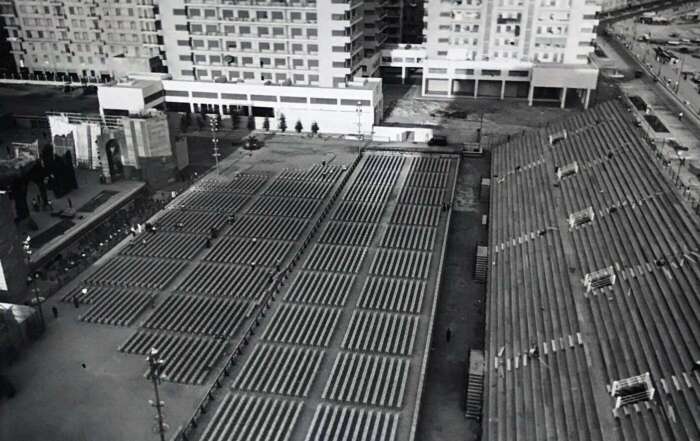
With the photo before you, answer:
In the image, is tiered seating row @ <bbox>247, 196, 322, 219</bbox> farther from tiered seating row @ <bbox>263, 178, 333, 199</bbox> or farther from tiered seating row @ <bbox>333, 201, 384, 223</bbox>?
tiered seating row @ <bbox>333, 201, 384, 223</bbox>

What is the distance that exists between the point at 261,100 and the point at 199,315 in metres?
55.8

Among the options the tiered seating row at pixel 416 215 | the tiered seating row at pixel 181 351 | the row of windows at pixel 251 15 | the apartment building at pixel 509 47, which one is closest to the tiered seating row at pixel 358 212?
the tiered seating row at pixel 416 215

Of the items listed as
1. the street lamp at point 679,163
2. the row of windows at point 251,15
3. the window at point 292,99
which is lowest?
the window at point 292,99

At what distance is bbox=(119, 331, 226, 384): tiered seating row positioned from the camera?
41.5 metres

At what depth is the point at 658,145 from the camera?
2320 inches

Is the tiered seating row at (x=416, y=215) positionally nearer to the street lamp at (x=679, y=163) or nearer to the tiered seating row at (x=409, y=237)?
the tiered seating row at (x=409, y=237)

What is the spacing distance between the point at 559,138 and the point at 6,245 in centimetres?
6053

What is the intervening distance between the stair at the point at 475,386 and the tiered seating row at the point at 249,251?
2200cm

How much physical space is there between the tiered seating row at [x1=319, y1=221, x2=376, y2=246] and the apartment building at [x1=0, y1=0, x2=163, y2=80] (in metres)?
65.6

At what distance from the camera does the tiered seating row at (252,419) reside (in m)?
36.3

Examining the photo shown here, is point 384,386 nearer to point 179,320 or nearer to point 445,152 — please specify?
point 179,320

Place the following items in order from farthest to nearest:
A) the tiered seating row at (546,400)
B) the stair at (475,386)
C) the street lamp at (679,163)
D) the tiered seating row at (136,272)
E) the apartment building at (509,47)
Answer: the apartment building at (509,47) → the tiered seating row at (136,272) → the street lamp at (679,163) → the stair at (475,386) → the tiered seating row at (546,400)

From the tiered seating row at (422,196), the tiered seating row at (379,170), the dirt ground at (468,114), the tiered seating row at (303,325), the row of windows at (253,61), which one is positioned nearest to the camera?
the tiered seating row at (303,325)

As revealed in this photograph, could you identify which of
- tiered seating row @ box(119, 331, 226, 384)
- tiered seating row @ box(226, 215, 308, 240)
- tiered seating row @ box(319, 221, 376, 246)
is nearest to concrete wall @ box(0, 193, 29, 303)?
tiered seating row @ box(119, 331, 226, 384)
